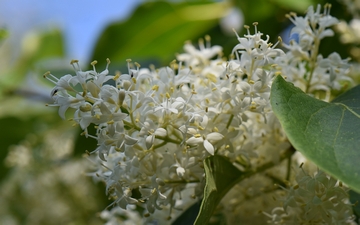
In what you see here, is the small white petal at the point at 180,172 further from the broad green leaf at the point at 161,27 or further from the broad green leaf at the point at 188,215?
the broad green leaf at the point at 161,27

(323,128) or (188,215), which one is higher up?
(323,128)

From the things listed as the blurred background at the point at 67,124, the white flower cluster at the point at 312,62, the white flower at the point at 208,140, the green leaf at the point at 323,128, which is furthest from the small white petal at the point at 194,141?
the blurred background at the point at 67,124

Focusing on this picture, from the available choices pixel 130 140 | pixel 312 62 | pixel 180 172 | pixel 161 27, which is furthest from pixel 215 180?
pixel 161 27

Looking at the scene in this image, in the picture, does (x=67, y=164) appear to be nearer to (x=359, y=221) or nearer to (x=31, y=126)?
(x=31, y=126)

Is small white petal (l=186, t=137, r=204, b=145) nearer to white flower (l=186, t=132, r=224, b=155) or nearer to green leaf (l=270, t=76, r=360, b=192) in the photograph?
white flower (l=186, t=132, r=224, b=155)

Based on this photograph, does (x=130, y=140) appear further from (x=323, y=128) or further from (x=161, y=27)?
(x=161, y=27)

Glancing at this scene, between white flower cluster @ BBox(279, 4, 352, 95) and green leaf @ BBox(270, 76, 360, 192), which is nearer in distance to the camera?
green leaf @ BBox(270, 76, 360, 192)

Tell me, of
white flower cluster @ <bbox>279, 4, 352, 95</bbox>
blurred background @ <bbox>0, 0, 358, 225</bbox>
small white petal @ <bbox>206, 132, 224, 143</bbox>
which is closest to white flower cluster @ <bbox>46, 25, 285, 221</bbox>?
small white petal @ <bbox>206, 132, 224, 143</bbox>
